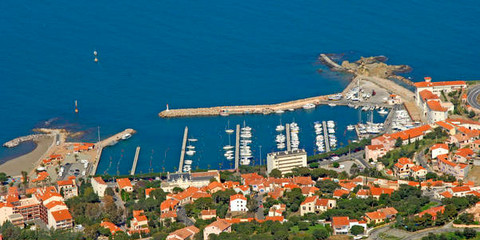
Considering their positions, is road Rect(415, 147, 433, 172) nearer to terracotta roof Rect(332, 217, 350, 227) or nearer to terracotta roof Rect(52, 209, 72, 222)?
terracotta roof Rect(332, 217, 350, 227)

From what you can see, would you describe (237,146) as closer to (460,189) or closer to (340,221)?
(340,221)

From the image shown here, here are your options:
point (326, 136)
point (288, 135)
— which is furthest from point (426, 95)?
point (288, 135)

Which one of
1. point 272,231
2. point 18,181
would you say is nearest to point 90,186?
point 18,181

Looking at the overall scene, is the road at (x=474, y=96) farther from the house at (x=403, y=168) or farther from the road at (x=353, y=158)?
the house at (x=403, y=168)

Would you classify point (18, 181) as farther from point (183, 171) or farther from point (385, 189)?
point (385, 189)

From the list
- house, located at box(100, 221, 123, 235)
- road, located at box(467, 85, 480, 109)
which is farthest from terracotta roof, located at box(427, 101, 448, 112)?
house, located at box(100, 221, 123, 235)

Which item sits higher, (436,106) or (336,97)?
(336,97)
